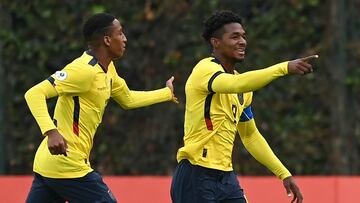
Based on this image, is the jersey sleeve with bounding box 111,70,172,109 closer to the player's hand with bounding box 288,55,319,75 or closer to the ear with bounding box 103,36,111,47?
the ear with bounding box 103,36,111,47

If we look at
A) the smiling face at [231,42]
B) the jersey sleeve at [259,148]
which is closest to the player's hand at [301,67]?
the smiling face at [231,42]

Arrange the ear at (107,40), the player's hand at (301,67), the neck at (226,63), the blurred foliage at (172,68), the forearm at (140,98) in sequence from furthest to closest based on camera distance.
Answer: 1. the blurred foliage at (172,68)
2. the forearm at (140,98)
3. the ear at (107,40)
4. the neck at (226,63)
5. the player's hand at (301,67)

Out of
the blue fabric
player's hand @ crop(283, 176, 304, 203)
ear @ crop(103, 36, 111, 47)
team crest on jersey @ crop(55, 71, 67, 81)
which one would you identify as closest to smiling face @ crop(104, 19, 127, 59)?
ear @ crop(103, 36, 111, 47)

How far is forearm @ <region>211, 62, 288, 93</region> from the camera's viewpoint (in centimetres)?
700

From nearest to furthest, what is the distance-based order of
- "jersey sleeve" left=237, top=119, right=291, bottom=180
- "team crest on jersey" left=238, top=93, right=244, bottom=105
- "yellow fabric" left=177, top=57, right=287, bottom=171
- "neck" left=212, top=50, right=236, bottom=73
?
"yellow fabric" left=177, top=57, right=287, bottom=171 → "neck" left=212, top=50, right=236, bottom=73 → "team crest on jersey" left=238, top=93, right=244, bottom=105 → "jersey sleeve" left=237, top=119, right=291, bottom=180

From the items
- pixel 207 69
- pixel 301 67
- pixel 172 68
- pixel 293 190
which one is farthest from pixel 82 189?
pixel 172 68

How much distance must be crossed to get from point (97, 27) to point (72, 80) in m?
0.55

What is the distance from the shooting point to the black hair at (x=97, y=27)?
810cm

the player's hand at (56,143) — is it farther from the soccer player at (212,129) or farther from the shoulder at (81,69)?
the soccer player at (212,129)

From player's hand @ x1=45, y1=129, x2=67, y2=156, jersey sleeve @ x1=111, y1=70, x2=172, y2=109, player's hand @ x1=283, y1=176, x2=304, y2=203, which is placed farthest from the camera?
jersey sleeve @ x1=111, y1=70, x2=172, y2=109

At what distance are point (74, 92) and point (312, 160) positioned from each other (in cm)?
821

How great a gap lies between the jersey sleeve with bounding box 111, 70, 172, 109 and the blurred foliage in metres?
6.38

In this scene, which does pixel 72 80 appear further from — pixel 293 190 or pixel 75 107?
pixel 293 190

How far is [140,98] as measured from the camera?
8.78m
